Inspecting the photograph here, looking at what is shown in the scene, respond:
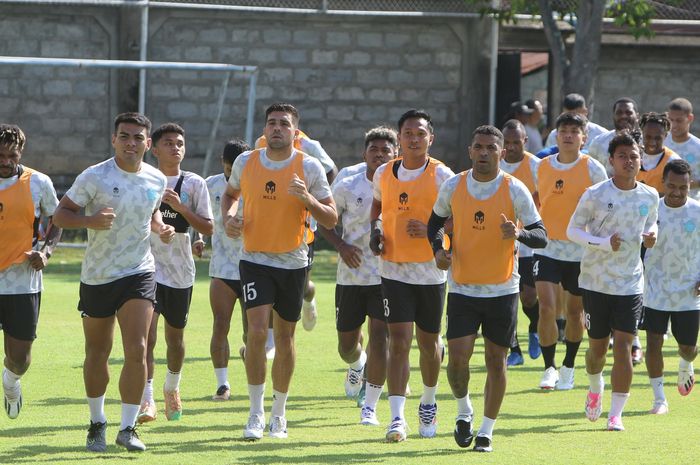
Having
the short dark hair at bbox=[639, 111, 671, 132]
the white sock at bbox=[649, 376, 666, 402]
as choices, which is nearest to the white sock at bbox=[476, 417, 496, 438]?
the white sock at bbox=[649, 376, 666, 402]

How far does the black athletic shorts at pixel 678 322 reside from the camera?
472 inches

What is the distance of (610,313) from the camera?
36.3ft

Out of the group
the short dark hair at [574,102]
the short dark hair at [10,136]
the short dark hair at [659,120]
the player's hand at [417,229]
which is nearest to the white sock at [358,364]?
the player's hand at [417,229]

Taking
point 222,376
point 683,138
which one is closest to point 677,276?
point 683,138

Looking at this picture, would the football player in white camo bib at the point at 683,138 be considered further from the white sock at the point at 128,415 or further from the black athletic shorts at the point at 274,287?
the white sock at the point at 128,415

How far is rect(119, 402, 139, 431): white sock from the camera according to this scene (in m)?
9.62

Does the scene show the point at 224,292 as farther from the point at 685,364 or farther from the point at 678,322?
the point at 685,364

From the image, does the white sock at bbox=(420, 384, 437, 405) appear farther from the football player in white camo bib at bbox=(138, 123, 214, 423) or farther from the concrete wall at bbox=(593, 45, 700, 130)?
the concrete wall at bbox=(593, 45, 700, 130)

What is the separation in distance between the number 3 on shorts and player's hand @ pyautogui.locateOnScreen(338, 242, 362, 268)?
861 millimetres

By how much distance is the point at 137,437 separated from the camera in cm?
972

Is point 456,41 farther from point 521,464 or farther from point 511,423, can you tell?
point 521,464

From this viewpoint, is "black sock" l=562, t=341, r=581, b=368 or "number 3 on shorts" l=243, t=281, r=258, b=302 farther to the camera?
"black sock" l=562, t=341, r=581, b=368

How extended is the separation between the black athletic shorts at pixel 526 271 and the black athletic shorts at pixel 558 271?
1332 millimetres

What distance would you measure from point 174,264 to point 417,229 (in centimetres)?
204
